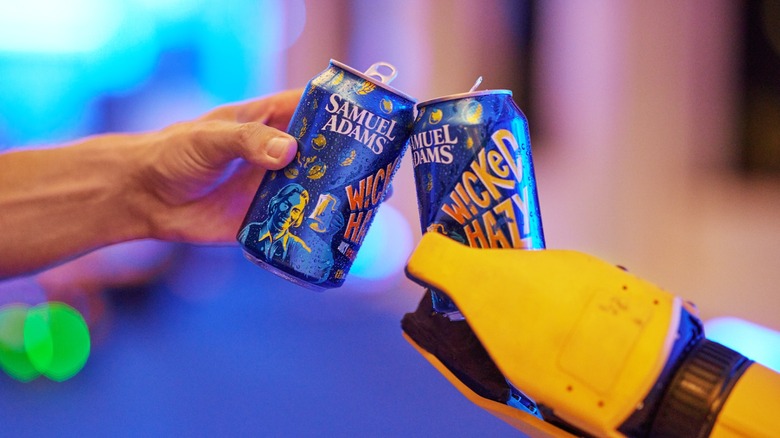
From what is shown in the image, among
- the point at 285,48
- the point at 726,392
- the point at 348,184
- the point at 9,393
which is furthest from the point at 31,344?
the point at 726,392

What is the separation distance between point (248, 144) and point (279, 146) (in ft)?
0.41

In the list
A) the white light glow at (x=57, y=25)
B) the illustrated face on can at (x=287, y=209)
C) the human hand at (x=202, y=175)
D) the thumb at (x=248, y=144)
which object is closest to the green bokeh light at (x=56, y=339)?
the white light glow at (x=57, y=25)

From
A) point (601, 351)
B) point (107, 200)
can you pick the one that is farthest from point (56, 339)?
point (601, 351)

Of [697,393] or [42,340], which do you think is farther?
[42,340]

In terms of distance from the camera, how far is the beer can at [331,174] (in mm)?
851

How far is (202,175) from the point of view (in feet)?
3.92

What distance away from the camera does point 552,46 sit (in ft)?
7.29

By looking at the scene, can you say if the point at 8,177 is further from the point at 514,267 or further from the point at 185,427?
the point at 514,267

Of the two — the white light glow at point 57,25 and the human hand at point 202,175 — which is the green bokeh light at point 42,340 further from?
the human hand at point 202,175

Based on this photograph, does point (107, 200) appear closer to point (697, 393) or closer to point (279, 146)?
point (279, 146)

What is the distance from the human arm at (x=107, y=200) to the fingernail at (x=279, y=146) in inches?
13.4

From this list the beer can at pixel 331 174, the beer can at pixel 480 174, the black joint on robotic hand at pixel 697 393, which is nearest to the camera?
the black joint on robotic hand at pixel 697 393

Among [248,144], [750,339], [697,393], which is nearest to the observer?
[697,393]

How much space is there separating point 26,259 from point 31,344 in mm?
1306
